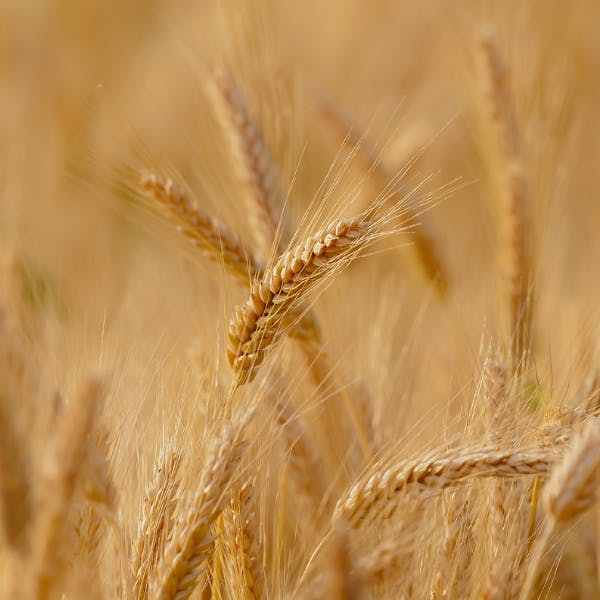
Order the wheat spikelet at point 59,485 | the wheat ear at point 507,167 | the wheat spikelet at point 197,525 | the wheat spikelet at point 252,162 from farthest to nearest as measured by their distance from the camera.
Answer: the wheat ear at point 507,167 → the wheat spikelet at point 252,162 → the wheat spikelet at point 197,525 → the wheat spikelet at point 59,485

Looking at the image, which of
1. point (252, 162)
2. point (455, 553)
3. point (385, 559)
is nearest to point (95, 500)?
point (385, 559)

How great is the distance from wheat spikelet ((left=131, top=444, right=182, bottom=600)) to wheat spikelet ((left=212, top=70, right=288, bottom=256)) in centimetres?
48

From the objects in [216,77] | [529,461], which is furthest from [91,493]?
→ [216,77]

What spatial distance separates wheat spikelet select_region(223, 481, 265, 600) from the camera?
3.43 feet

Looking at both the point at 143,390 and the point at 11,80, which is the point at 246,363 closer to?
the point at 143,390

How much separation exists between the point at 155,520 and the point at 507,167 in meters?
1.21

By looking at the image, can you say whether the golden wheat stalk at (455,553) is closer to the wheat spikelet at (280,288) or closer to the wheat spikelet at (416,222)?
the wheat spikelet at (280,288)

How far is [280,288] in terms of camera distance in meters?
1.04

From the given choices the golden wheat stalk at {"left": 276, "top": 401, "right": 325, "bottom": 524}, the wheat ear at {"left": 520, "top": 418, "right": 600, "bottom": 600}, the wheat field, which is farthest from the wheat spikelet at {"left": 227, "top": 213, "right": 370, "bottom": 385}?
the wheat ear at {"left": 520, "top": 418, "right": 600, "bottom": 600}

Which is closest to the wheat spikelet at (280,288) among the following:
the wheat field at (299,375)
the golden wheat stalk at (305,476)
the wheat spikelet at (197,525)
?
the wheat field at (299,375)

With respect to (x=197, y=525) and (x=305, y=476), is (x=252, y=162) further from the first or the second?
(x=197, y=525)

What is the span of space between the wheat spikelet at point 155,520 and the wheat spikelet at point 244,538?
8 centimetres

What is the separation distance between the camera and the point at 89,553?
0.97 meters

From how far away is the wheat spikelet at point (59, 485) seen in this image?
0.70 meters
